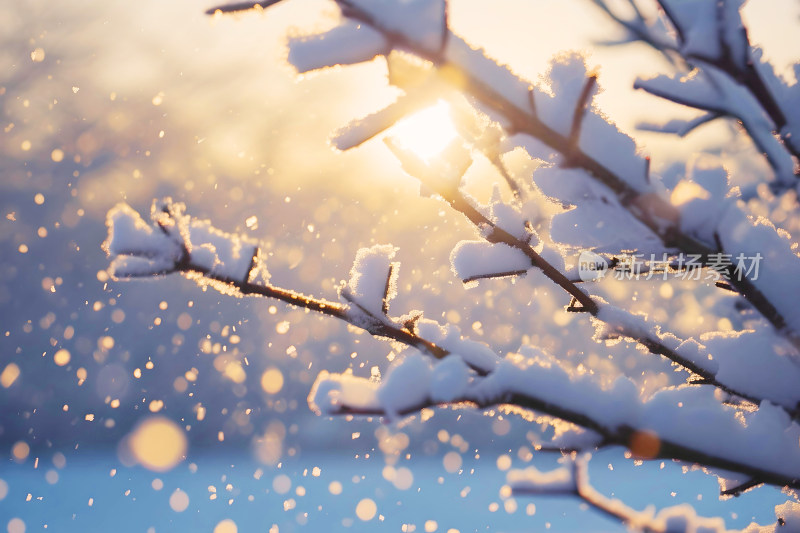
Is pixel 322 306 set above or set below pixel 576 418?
below

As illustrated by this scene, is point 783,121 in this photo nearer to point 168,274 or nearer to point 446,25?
point 446,25

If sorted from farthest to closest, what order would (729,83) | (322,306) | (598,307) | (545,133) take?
(598,307) < (729,83) < (322,306) < (545,133)

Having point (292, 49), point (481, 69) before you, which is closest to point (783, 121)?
point (481, 69)

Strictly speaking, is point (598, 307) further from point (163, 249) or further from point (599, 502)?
point (163, 249)

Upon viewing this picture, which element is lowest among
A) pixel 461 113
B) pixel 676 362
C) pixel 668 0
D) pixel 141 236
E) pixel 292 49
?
pixel 676 362

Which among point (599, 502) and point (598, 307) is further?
point (598, 307)

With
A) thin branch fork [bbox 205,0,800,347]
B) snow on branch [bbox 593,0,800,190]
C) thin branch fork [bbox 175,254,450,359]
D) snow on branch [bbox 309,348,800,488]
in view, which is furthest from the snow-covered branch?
snow on branch [bbox 593,0,800,190]

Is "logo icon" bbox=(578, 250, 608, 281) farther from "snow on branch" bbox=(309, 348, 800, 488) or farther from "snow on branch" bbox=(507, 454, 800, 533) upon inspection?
"snow on branch" bbox=(507, 454, 800, 533)

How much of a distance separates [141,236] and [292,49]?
0.45 m

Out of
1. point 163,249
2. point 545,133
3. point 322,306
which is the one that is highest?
point 545,133

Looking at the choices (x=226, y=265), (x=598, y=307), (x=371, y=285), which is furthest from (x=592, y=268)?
(x=226, y=265)

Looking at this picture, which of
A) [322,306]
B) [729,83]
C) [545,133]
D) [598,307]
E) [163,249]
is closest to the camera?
[545,133]

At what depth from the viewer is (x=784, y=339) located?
102 centimetres

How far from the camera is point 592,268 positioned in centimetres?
140
